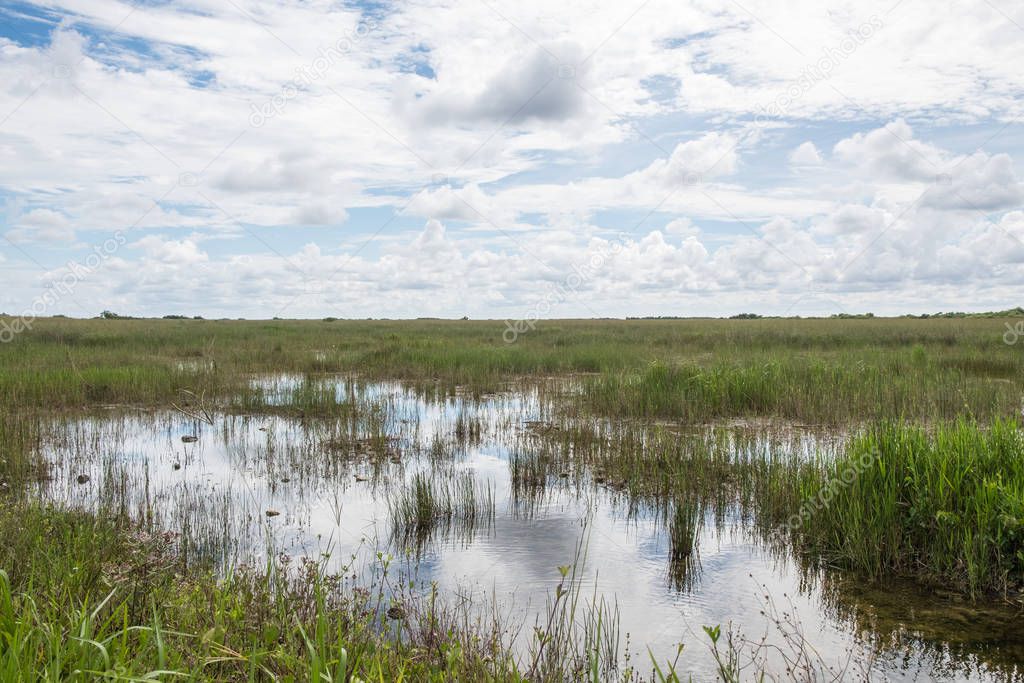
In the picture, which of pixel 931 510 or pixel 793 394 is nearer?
pixel 931 510

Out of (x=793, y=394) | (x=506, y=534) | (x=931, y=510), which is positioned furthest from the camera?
(x=793, y=394)

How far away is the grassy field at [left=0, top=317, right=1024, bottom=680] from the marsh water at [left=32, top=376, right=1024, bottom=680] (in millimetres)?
192

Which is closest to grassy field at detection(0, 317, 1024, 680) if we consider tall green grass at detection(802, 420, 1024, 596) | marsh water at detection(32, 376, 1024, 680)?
tall green grass at detection(802, 420, 1024, 596)

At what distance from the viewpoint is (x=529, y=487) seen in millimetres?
6898

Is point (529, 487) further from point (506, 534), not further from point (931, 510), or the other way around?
point (931, 510)

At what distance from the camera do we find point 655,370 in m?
12.4

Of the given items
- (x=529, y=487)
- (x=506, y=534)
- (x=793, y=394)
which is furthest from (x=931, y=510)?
(x=793, y=394)

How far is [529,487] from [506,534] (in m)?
1.38

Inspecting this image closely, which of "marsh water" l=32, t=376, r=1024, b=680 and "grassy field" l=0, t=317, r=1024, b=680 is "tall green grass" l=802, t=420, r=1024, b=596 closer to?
"grassy field" l=0, t=317, r=1024, b=680

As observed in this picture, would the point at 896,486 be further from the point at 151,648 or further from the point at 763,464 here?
the point at 151,648

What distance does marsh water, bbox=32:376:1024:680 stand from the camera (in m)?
3.81

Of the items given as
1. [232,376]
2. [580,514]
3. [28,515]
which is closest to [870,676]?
[580,514]

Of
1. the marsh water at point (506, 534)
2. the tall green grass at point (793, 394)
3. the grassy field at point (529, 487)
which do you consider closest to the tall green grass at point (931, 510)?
the grassy field at point (529, 487)

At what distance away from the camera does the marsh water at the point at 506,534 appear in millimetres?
3807
